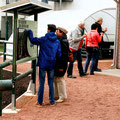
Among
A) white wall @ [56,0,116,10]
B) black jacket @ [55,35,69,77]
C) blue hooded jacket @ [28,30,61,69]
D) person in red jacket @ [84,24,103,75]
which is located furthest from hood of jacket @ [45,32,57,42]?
white wall @ [56,0,116,10]

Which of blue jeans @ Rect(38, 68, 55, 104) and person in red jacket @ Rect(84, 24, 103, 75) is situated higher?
person in red jacket @ Rect(84, 24, 103, 75)

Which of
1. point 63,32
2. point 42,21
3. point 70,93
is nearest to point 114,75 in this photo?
point 70,93

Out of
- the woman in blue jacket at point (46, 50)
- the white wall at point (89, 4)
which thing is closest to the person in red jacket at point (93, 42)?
the woman in blue jacket at point (46, 50)

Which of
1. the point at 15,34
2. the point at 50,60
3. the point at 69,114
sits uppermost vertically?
the point at 15,34

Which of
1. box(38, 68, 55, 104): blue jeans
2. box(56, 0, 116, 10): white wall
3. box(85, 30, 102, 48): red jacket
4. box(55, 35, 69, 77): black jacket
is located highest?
box(56, 0, 116, 10): white wall

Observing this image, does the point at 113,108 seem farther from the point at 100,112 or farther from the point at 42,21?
the point at 42,21

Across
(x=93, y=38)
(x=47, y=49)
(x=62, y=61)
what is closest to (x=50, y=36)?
(x=47, y=49)

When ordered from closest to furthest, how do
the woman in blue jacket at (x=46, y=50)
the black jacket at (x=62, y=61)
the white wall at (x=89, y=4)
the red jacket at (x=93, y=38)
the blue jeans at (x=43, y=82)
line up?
the woman in blue jacket at (x=46, y=50), the blue jeans at (x=43, y=82), the black jacket at (x=62, y=61), the red jacket at (x=93, y=38), the white wall at (x=89, y=4)

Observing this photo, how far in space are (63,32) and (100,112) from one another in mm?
2026

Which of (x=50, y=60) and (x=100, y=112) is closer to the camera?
(x=100, y=112)

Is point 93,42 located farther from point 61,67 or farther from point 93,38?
point 61,67

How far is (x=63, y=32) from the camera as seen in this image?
7.61 metres

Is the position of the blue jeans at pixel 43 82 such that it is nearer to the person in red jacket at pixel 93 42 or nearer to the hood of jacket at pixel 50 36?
the hood of jacket at pixel 50 36

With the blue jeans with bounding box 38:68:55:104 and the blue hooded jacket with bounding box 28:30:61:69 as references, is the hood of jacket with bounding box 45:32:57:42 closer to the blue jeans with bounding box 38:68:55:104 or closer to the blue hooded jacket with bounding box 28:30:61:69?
the blue hooded jacket with bounding box 28:30:61:69
